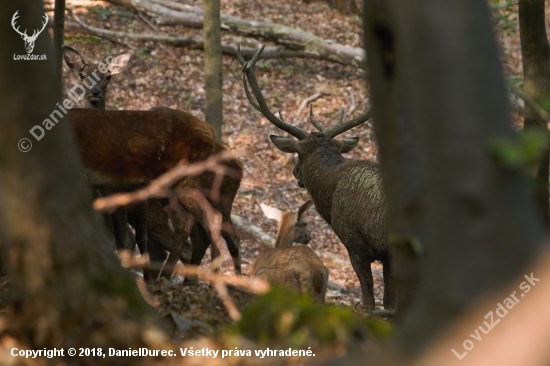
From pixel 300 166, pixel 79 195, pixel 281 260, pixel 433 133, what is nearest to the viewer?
pixel 433 133

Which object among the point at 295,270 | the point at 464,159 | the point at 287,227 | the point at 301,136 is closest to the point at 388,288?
the point at 295,270

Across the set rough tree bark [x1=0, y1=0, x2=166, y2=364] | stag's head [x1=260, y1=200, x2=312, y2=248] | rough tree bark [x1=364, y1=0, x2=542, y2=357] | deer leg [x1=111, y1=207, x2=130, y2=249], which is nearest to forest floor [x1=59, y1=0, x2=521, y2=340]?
stag's head [x1=260, y1=200, x2=312, y2=248]

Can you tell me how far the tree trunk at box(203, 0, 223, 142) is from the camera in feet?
40.2

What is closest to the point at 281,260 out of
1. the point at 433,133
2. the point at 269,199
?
the point at 433,133

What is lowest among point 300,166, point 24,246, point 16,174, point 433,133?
point 300,166

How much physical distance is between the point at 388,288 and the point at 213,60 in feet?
20.9

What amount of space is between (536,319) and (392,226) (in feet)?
4.23

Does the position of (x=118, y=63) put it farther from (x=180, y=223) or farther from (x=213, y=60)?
(x=180, y=223)

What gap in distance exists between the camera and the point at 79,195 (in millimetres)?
3768

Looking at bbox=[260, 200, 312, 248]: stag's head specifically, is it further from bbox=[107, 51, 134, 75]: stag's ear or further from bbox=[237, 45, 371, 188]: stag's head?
bbox=[107, 51, 134, 75]: stag's ear

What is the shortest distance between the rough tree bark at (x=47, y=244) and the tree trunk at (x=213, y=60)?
8.51m

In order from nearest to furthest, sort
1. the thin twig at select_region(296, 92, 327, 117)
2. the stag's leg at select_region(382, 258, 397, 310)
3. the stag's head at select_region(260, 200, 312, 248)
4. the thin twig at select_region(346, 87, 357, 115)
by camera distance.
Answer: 1. the stag's leg at select_region(382, 258, 397, 310)
2. the stag's head at select_region(260, 200, 312, 248)
3. the thin twig at select_region(296, 92, 327, 117)
4. the thin twig at select_region(346, 87, 357, 115)

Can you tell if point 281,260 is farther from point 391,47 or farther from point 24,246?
point 391,47

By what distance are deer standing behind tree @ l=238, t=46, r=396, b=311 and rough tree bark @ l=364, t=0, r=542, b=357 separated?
426 cm
